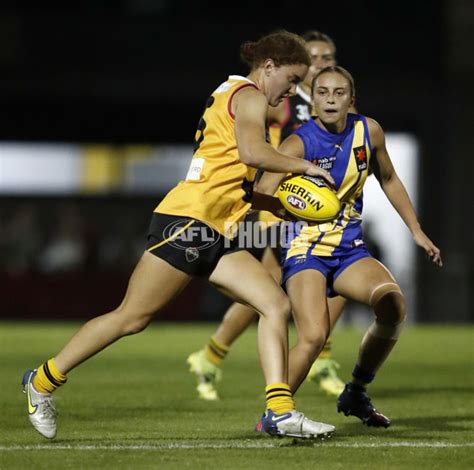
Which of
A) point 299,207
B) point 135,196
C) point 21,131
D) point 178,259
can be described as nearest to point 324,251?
point 299,207

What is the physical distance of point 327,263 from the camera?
7363 millimetres

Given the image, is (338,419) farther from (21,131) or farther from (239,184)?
(21,131)

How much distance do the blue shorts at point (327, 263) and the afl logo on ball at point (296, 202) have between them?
1.80 ft

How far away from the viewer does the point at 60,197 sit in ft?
73.4

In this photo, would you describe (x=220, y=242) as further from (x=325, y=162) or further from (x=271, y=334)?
(x=325, y=162)

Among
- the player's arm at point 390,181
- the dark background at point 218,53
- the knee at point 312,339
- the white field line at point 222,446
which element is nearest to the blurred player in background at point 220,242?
the white field line at point 222,446

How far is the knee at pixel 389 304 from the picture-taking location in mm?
7164

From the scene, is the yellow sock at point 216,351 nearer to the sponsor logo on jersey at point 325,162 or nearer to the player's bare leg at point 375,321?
the player's bare leg at point 375,321

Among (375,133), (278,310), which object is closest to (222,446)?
(278,310)

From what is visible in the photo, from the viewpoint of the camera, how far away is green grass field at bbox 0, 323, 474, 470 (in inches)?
249

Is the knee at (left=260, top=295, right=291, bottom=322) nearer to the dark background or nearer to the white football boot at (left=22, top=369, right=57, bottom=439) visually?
the white football boot at (left=22, top=369, right=57, bottom=439)

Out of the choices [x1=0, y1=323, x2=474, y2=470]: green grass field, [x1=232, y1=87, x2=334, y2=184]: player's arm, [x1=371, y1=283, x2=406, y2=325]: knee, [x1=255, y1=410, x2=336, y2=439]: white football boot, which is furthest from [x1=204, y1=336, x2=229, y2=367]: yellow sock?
[x1=232, y1=87, x2=334, y2=184]: player's arm

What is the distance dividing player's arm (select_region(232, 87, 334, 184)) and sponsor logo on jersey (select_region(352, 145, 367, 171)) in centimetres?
82

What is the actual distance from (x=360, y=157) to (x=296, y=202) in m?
0.74
